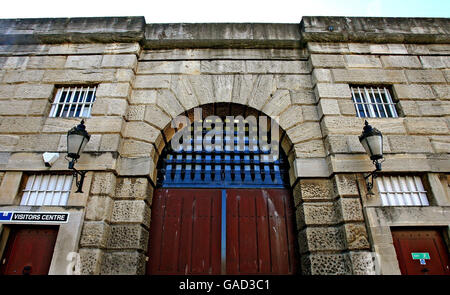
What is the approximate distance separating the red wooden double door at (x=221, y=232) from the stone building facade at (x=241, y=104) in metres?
0.29

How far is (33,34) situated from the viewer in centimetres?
552

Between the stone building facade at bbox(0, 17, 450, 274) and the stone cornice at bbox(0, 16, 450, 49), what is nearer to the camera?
the stone building facade at bbox(0, 17, 450, 274)

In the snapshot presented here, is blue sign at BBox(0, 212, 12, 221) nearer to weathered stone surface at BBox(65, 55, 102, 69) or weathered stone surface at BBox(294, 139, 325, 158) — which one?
weathered stone surface at BBox(65, 55, 102, 69)

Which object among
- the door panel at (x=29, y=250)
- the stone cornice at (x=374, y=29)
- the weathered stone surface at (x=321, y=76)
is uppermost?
the stone cornice at (x=374, y=29)

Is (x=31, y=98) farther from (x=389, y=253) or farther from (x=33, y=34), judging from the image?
(x=389, y=253)

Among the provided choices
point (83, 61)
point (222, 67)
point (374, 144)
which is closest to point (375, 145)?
point (374, 144)

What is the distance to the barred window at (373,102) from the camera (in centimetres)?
486

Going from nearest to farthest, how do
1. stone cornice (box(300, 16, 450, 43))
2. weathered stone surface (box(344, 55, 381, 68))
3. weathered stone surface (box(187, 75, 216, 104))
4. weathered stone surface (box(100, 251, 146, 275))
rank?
weathered stone surface (box(100, 251, 146, 275)), weathered stone surface (box(187, 75, 216, 104)), weathered stone surface (box(344, 55, 381, 68)), stone cornice (box(300, 16, 450, 43))

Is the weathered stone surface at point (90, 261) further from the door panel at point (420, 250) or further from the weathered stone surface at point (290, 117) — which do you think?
the door panel at point (420, 250)

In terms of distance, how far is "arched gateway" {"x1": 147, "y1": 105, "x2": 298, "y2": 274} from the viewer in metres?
4.17

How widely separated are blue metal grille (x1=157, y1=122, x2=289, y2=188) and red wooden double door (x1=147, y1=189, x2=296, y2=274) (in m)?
0.16

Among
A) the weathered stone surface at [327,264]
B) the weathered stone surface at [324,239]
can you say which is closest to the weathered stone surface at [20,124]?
the weathered stone surface at [324,239]

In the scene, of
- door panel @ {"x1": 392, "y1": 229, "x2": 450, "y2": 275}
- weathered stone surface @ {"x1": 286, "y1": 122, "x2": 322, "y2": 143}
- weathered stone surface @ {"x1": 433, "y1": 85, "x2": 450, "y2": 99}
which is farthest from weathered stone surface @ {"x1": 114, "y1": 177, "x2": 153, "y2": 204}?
weathered stone surface @ {"x1": 433, "y1": 85, "x2": 450, "y2": 99}

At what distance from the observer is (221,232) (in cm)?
434
